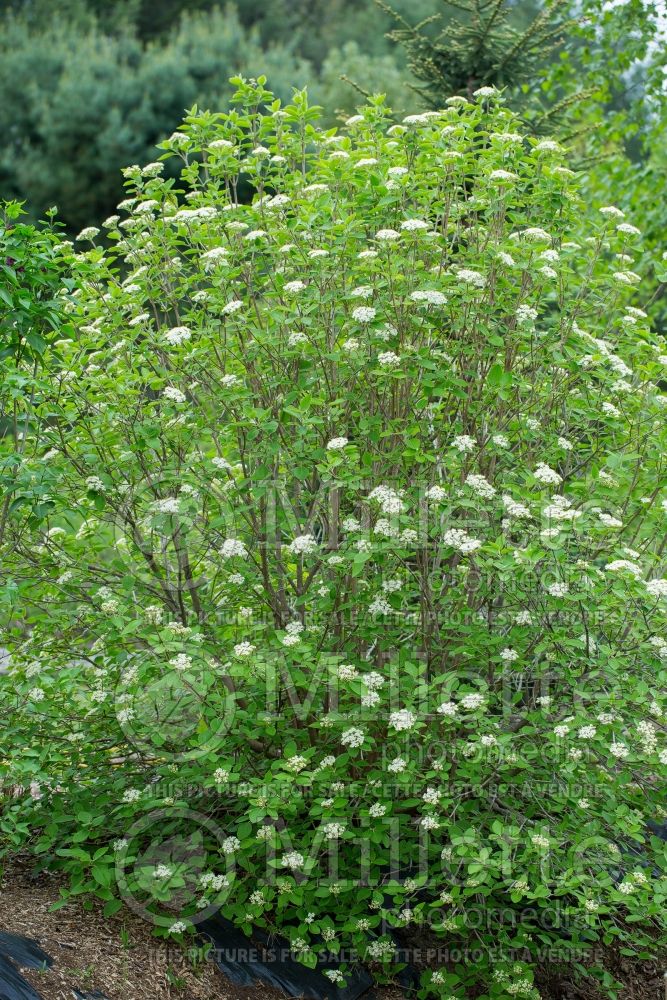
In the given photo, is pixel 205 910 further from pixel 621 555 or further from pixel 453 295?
pixel 453 295

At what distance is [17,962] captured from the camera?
311 cm

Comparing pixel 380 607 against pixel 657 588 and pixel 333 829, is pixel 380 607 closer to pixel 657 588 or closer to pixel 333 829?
pixel 333 829

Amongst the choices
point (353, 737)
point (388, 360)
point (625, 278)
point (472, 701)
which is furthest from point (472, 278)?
point (353, 737)

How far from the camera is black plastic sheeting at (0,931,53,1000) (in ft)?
9.82

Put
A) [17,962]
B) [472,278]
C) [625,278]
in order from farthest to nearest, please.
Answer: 1. [625,278]
2. [472,278]
3. [17,962]

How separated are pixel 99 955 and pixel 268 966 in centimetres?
64

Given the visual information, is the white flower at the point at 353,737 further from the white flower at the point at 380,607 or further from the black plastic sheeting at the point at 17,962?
the black plastic sheeting at the point at 17,962

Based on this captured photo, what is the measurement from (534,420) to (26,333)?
1864 mm

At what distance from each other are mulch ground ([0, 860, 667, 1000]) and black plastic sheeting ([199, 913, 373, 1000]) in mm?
43

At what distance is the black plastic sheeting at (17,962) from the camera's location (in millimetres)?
2992

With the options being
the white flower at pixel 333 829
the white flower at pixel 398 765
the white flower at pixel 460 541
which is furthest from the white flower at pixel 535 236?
the white flower at pixel 333 829

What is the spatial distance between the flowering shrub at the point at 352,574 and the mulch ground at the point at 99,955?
0.12m

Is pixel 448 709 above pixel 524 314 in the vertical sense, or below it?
below

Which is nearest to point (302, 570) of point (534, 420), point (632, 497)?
point (534, 420)
